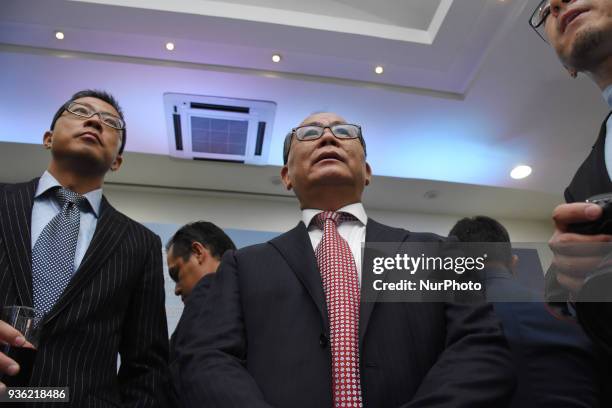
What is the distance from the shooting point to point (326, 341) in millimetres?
1255

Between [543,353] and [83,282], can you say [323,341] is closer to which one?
[543,353]

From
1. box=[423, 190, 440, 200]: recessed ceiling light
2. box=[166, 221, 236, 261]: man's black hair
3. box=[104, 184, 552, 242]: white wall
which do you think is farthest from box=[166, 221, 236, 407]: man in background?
box=[423, 190, 440, 200]: recessed ceiling light

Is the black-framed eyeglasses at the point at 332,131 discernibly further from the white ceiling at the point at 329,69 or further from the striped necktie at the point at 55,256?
the white ceiling at the point at 329,69

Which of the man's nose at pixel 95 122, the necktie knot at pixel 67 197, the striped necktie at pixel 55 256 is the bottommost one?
the striped necktie at pixel 55 256

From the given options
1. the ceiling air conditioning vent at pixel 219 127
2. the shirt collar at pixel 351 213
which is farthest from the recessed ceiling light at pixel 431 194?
the shirt collar at pixel 351 213

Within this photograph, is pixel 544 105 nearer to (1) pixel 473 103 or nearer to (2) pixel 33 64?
(1) pixel 473 103

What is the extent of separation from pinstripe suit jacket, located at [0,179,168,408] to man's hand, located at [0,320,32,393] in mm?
262

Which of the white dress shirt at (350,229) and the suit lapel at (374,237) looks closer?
the suit lapel at (374,237)

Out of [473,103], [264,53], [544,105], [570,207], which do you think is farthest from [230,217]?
[570,207]

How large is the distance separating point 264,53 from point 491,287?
2.71 meters

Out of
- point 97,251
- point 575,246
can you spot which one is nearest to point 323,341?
point 575,246

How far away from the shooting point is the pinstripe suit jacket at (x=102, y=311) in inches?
56.7

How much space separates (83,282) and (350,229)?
0.88 metres

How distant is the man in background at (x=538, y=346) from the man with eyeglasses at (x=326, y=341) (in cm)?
10
